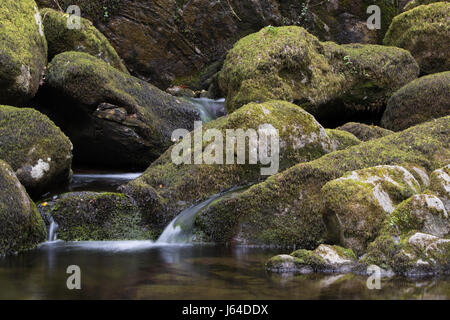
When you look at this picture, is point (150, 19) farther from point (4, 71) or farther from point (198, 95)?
point (4, 71)

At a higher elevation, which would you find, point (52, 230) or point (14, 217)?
point (14, 217)

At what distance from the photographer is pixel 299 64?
10492mm

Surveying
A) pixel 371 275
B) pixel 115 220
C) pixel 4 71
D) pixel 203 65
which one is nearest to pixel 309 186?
pixel 371 275

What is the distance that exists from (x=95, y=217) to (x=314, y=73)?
6.03 meters

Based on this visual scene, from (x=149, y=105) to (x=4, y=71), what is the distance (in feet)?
9.17

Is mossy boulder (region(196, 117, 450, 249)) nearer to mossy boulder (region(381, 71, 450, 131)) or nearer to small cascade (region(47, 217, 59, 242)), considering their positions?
small cascade (region(47, 217, 59, 242))

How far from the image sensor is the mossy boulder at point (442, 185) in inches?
213

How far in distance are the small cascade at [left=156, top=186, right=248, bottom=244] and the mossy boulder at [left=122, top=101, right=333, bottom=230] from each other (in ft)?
0.45

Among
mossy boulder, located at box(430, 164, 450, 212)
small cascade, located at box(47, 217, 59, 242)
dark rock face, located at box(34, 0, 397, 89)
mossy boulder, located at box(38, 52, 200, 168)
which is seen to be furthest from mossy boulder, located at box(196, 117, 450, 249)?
dark rock face, located at box(34, 0, 397, 89)

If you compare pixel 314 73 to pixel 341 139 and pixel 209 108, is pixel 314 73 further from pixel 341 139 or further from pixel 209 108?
pixel 341 139

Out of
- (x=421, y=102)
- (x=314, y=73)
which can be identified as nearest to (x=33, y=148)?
(x=314, y=73)

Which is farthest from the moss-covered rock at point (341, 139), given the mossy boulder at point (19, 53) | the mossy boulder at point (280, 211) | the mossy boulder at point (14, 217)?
the mossy boulder at point (19, 53)

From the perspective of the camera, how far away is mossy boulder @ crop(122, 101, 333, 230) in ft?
22.7

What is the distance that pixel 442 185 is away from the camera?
547 centimetres
